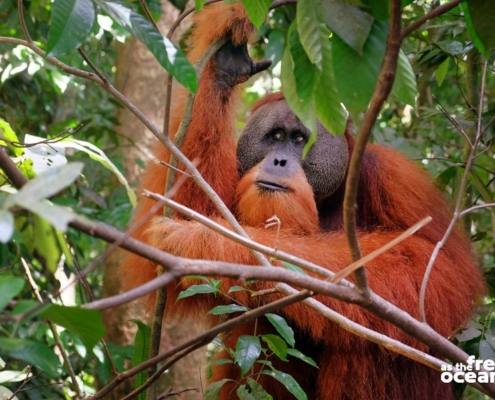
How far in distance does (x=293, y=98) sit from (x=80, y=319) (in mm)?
700

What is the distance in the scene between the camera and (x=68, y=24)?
169 cm

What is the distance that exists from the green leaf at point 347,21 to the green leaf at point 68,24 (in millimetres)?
536

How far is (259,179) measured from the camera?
11.3 ft

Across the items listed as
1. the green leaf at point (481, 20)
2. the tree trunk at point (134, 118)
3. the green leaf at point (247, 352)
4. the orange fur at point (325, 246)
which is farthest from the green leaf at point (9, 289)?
the tree trunk at point (134, 118)

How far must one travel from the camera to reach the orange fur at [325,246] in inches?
126

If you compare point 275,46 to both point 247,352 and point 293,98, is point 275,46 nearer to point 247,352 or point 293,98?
point 247,352

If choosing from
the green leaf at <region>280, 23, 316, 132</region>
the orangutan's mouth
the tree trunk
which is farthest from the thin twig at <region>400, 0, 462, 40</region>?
the tree trunk

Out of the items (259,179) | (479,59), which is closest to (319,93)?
(259,179)

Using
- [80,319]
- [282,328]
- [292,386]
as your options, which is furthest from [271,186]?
[80,319]

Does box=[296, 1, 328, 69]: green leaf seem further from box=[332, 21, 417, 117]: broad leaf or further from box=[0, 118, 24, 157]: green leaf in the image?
box=[0, 118, 24, 157]: green leaf

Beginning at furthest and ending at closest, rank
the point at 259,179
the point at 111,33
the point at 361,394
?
the point at 111,33 < the point at 259,179 < the point at 361,394

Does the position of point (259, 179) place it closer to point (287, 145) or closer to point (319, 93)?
point (287, 145)

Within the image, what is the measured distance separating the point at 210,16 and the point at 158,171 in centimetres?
80

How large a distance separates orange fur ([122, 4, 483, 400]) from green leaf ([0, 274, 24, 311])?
1816mm
